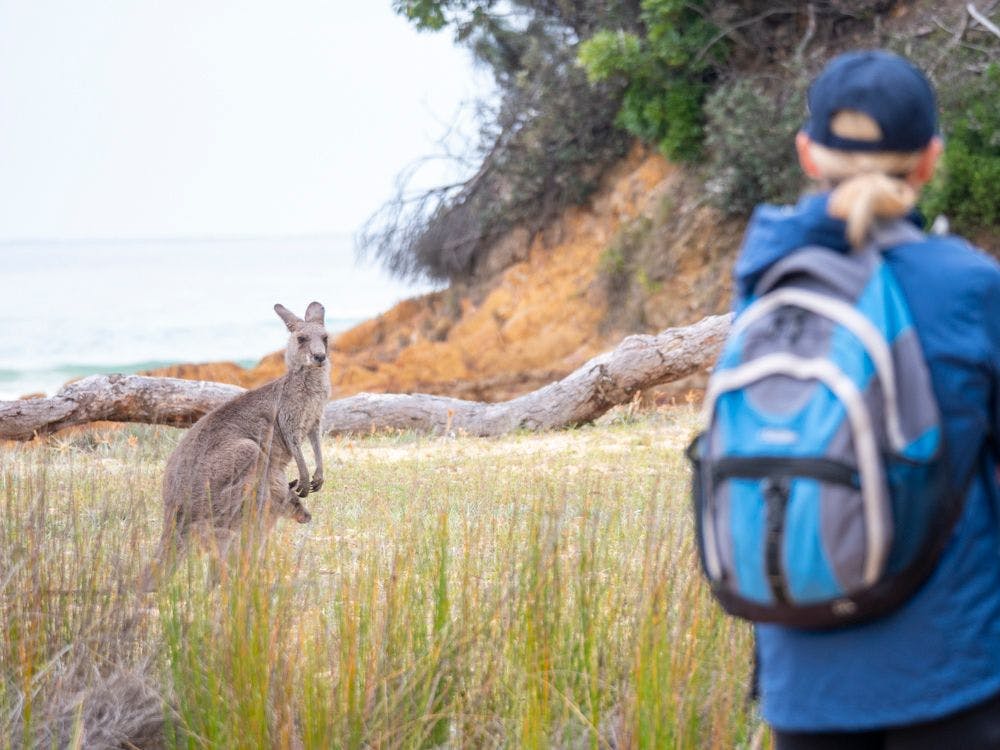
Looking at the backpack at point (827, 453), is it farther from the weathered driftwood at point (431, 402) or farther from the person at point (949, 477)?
the weathered driftwood at point (431, 402)

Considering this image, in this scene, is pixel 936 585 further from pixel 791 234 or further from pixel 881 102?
pixel 881 102

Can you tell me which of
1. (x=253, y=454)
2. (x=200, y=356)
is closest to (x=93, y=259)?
(x=200, y=356)

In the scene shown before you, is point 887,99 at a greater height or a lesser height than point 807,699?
greater

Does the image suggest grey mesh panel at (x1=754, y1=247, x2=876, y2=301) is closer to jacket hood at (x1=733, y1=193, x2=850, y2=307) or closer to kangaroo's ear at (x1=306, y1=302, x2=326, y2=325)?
jacket hood at (x1=733, y1=193, x2=850, y2=307)

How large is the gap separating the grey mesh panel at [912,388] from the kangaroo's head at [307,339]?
5139 millimetres

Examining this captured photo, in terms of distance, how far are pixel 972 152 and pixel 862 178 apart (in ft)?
45.1

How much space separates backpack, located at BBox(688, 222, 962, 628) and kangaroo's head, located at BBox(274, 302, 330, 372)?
16.4ft

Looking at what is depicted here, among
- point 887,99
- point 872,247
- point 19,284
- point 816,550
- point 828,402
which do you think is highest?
point 19,284

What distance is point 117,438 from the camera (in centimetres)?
1162

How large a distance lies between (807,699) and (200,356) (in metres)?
43.4

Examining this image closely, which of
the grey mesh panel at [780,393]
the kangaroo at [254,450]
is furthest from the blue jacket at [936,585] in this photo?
the kangaroo at [254,450]

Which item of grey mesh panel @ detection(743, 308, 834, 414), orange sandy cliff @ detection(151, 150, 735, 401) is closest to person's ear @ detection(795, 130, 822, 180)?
grey mesh panel @ detection(743, 308, 834, 414)

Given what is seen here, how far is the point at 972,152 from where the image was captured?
1446 centimetres

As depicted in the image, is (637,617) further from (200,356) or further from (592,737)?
(200,356)
